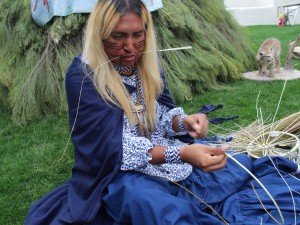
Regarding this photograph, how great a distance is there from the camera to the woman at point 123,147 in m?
1.31

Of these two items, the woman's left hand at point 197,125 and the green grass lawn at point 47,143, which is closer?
the woman's left hand at point 197,125

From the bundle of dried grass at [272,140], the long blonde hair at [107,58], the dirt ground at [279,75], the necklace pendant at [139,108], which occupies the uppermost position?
the long blonde hair at [107,58]

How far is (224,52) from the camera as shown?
166 inches

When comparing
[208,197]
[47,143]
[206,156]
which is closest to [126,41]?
[206,156]

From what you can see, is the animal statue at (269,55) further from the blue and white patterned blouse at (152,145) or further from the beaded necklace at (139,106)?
the beaded necklace at (139,106)

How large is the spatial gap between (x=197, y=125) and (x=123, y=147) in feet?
1.05

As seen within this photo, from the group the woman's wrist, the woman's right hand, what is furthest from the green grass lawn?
the woman's right hand

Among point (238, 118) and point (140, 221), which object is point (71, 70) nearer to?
point (140, 221)

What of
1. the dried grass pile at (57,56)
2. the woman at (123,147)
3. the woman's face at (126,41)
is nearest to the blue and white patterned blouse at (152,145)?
the woman at (123,147)

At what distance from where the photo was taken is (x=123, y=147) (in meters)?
1.38

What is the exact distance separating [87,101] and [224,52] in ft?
10.0

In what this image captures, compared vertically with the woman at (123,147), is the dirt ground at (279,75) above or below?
below

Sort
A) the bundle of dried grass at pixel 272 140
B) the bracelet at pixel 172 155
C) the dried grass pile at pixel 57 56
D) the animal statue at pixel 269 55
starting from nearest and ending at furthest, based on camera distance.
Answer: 1. the bracelet at pixel 172 155
2. the bundle of dried grass at pixel 272 140
3. the dried grass pile at pixel 57 56
4. the animal statue at pixel 269 55

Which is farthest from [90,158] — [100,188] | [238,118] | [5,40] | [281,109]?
[5,40]
